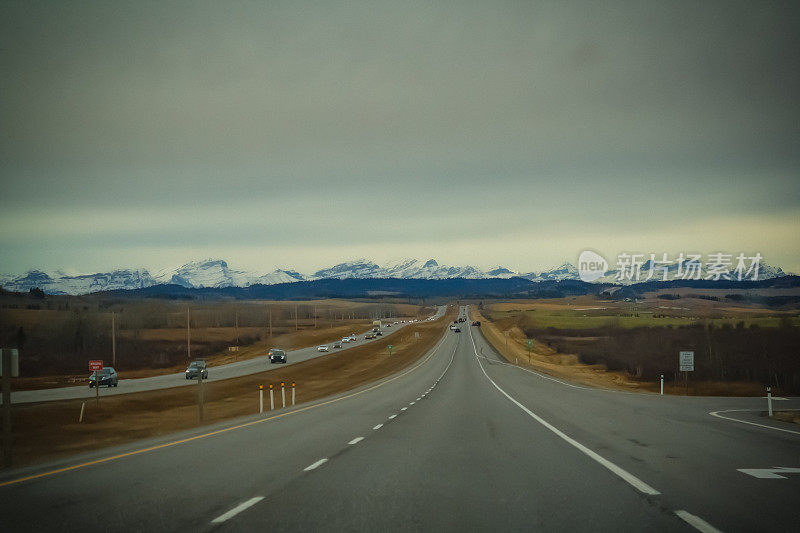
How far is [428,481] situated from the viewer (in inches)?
364

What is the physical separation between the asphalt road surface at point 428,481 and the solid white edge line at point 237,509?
19mm

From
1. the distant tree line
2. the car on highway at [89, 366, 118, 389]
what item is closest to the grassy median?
the car on highway at [89, 366, 118, 389]

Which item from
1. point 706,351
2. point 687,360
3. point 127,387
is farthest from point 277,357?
point 706,351

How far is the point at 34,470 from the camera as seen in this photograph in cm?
1123

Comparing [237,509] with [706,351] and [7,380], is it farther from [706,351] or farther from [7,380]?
[706,351]

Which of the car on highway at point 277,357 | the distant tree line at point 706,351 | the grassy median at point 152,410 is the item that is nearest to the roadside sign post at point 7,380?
the grassy median at point 152,410

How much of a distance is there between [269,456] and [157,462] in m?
2.04

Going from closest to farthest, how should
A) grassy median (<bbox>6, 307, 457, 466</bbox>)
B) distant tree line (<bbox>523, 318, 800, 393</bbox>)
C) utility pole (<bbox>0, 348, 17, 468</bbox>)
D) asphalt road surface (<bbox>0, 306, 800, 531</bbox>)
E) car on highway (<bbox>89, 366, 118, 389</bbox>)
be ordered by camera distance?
1. asphalt road surface (<bbox>0, 306, 800, 531</bbox>)
2. utility pole (<bbox>0, 348, 17, 468</bbox>)
3. grassy median (<bbox>6, 307, 457, 466</bbox>)
4. car on highway (<bbox>89, 366, 118, 389</bbox>)
5. distant tree line (<bbox>523, 318, 800, 393</bbox>)

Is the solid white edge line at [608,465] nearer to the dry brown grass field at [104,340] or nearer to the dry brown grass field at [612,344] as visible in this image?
the dry brown grass field at [612,344]

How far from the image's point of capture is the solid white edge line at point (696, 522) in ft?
20.6

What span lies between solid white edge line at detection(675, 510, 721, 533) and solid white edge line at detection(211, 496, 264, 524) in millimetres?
5020

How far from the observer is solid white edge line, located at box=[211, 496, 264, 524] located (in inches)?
271

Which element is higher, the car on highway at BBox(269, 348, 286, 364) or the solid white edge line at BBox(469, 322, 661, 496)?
the solid white edge line at BBox(469, 322, 661, 496)

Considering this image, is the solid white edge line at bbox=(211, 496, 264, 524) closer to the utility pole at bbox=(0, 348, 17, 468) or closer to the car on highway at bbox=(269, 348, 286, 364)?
the utility pole at bbox=(0, 348, 17, 468)
